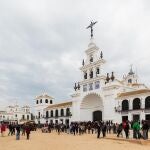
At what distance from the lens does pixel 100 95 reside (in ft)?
169

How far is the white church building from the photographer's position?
46312 mm

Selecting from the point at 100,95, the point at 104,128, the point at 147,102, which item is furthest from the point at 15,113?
the point at 104,128

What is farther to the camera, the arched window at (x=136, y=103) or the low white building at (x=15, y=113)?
the low white building at (x=15, y=113)

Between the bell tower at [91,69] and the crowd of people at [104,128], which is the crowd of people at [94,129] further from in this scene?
the bell tower at [91,69]

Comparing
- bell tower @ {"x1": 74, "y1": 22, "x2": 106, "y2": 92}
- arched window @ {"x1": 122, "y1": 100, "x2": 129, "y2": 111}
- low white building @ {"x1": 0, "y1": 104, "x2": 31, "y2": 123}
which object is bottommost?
low white building @ {"x1": 0, "y1": 104, "x2": 31, "y2": 123}

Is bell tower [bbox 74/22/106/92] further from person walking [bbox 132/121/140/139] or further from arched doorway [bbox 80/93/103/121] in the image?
person walking [bbox 132/121/140/139]

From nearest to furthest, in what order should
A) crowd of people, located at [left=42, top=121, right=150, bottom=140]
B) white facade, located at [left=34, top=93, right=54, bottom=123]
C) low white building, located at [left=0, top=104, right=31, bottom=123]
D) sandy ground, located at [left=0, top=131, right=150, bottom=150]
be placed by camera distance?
sandy ground, located at [left=0, top=131, right=150, bottom=150], crowd of people, located at [left=42, top=121, right=150, bottom=140], white facade, located at [left=34, top=93, right=54, bottom=123], low white building, located at [left=0, top=104, right=31, bottom=123]

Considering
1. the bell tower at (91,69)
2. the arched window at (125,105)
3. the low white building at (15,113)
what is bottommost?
the low white building at (15,113)

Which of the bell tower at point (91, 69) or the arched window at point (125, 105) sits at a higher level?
the bell tower at point (91, 69)

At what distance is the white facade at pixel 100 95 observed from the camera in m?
46.8

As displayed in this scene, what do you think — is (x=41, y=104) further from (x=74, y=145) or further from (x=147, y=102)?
(x=74, y=145)

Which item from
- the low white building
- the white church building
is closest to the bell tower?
the white church building

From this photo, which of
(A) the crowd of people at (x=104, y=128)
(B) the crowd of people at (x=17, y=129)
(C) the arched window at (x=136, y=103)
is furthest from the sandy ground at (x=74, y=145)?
(C) the arched window at (x=136, y=103)

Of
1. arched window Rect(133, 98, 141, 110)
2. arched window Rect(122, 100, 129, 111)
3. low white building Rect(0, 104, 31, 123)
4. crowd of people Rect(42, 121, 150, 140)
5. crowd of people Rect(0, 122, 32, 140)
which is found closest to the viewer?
crowd of people Rect(42, 121, 150, 140)
